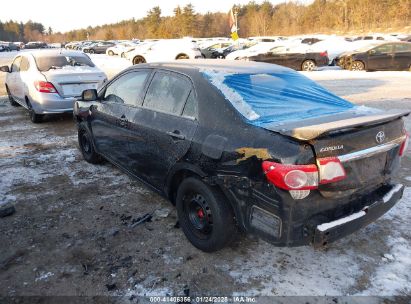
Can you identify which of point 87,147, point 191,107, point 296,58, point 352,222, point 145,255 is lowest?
point 145,255

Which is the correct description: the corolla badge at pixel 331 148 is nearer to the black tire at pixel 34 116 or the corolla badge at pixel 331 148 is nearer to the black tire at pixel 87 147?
the black tire at pixel 87 147

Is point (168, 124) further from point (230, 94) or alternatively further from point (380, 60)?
point (380, 60)

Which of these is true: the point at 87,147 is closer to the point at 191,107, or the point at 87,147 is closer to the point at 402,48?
the point at 191,107

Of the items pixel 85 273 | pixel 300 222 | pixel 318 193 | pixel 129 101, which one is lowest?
pixel 85 273

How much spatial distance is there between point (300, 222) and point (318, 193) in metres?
0.24

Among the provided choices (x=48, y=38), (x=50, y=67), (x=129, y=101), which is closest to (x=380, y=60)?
(x=50, y=67)

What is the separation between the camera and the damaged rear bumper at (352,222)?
244 cm

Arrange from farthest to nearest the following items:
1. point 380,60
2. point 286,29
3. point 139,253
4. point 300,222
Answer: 1. point 286,29
2. point 380,60
3. point 139,253
4. point 300,222

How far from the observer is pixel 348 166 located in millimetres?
2502

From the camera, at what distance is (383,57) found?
1648cm

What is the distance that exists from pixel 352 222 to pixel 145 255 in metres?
1.79

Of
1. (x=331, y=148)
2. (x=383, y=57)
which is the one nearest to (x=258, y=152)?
(x=331, y=148)

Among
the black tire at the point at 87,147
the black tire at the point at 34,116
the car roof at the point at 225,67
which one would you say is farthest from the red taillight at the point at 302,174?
the black tire at the point at 34,116

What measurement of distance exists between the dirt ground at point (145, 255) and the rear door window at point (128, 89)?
116 cm
